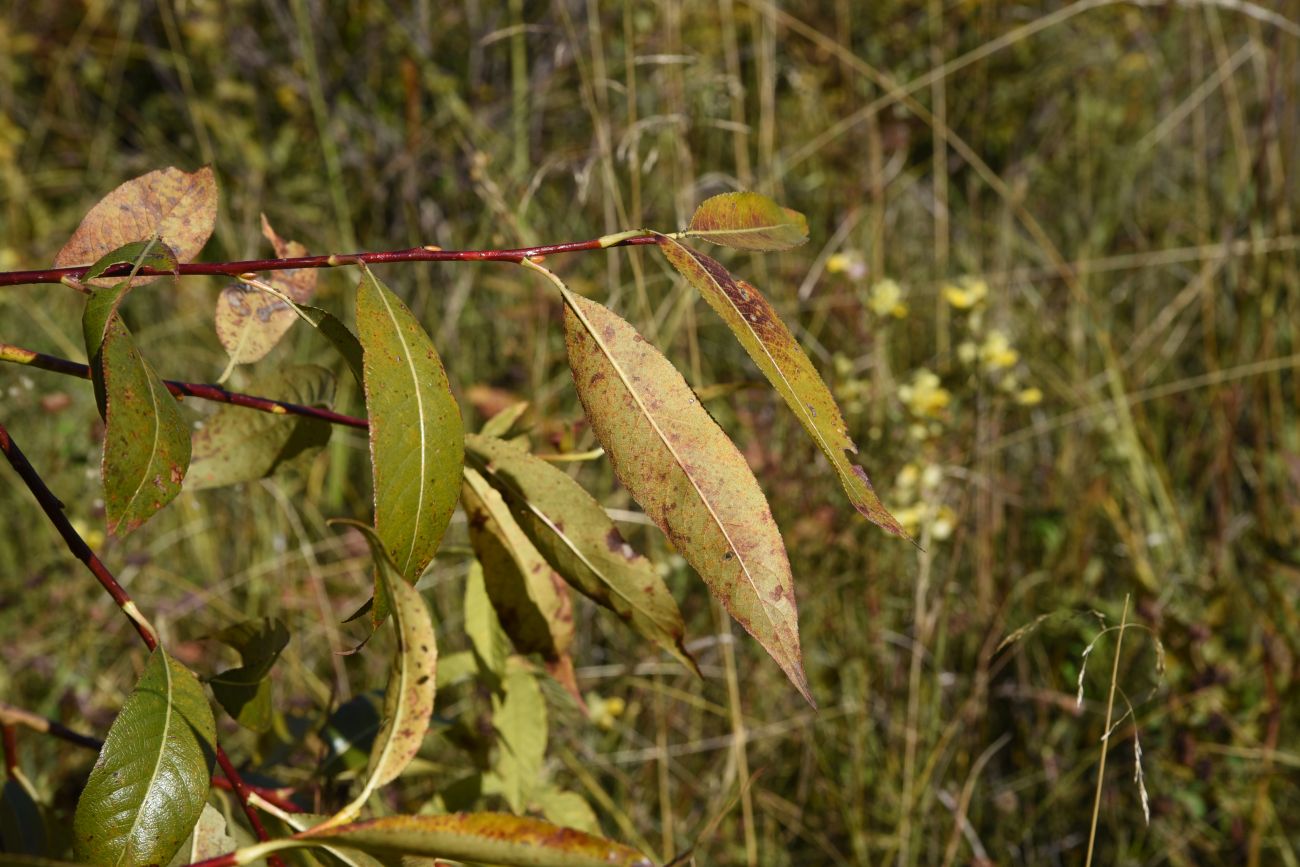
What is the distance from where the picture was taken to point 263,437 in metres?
0.92

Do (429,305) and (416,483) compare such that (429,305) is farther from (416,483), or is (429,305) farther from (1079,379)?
(416,483)

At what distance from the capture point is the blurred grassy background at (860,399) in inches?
62.2

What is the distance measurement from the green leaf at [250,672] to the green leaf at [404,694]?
6.3 inches

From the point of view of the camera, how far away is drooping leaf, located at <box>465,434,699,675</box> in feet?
2.47

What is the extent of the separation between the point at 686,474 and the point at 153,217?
1.25ft

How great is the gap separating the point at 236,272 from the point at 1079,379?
68.5 inches

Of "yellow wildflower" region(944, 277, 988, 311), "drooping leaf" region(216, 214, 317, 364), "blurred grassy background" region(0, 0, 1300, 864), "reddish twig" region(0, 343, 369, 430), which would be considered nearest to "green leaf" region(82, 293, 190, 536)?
"reddish twig" region(0, 343, 369, 430)

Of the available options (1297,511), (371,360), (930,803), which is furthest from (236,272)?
(1297,511)

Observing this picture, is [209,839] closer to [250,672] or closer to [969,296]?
[250,672]

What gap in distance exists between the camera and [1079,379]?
2.09 metres

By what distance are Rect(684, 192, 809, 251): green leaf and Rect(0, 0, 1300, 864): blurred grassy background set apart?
1.08 feet

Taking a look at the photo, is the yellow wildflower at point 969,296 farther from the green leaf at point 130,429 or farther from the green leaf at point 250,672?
the green leaf at point 130,429

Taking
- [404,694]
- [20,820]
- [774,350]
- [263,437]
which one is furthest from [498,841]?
[20,820]

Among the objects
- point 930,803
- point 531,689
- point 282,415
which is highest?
point 282,415
